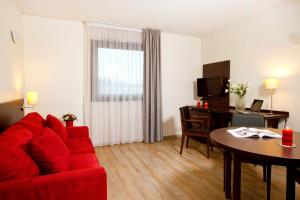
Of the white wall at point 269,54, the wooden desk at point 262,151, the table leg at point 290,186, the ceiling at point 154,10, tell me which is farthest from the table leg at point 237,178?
the ceiling at point 154,10

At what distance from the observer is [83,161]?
6.44 ft

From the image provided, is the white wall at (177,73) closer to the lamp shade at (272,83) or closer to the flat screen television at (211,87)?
the flat screen television at (211,87)

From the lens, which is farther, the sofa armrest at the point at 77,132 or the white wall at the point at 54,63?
the white wall at the point at 54,63

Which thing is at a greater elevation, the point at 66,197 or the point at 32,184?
the point at 32,184

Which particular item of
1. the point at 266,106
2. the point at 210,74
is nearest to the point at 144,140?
the point at 210,74

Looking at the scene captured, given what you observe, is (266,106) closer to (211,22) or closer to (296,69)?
(296,69)

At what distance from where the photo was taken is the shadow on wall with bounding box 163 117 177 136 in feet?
15.6

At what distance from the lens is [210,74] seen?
4668 mm

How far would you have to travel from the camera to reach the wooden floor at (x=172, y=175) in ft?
7.27

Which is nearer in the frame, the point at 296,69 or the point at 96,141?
the point at 296,69

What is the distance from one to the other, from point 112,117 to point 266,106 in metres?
2.94

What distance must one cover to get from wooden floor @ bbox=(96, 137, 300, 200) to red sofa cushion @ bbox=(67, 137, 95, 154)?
53cm

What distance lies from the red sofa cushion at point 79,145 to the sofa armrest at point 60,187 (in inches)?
40.3

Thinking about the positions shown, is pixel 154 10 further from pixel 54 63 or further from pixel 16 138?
pixel 16 138
